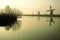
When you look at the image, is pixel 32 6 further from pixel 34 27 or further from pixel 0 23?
pixel 0 23

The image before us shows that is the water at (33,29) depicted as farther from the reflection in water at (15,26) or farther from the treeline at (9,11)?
the treeline at (9,11)

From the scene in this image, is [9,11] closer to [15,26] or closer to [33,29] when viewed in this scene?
[15,26]

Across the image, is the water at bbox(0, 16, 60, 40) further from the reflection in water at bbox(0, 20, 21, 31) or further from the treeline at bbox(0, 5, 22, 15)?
the treeline at bbox(0, 5, 22, 15)

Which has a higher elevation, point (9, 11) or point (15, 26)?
point (9, 11)

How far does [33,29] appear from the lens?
89.0 inches

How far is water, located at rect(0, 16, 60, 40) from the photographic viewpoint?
219cm

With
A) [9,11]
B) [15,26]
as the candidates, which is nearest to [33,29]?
[15,26]

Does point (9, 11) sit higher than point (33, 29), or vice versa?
point (9, 11)

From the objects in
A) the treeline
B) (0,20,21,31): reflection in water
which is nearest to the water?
(0,20,21,31): reflection in water

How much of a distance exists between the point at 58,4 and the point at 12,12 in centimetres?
70

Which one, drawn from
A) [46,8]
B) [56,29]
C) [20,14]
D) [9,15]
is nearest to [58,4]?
[46,8]

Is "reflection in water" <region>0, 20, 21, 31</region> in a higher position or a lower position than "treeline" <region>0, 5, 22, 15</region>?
lower

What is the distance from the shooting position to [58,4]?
7.61 feet

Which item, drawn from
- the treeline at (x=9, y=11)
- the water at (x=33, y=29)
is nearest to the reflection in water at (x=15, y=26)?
the water at (x=33, y=29)
